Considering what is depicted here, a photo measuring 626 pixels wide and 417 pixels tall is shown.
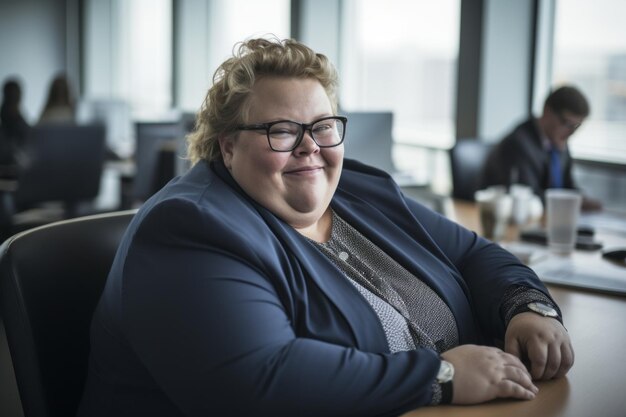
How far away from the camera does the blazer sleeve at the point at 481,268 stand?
4.77 ft

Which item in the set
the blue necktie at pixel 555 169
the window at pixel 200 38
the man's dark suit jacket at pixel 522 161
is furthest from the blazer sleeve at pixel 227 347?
the window at pixel 200 38

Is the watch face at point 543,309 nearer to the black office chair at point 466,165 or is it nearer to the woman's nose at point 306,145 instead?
the woman's nose at point 306,145

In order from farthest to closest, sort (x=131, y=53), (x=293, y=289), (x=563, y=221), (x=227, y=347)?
(x=131, y=53), (x=563, y=221), (x=293, y=289), (x=227, y=347)

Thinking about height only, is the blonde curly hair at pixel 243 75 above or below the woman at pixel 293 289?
above

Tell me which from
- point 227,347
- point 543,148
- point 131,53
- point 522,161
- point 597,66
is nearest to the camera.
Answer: point 227,347


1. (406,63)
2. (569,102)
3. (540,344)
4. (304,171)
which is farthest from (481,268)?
(406,63)

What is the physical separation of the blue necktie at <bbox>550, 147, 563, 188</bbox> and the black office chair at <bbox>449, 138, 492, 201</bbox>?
1.00 feet

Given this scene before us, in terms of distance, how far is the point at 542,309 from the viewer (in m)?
1.34

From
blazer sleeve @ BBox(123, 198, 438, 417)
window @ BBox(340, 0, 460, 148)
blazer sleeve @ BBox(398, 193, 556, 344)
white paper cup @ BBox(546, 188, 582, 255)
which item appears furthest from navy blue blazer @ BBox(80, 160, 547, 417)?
window @ BBox(340, 0, 460, 148)

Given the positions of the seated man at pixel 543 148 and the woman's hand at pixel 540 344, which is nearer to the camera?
the woman's hand at pixel 540 344

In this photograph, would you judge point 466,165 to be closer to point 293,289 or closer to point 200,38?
point 293,289

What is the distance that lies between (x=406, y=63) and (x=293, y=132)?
485cm

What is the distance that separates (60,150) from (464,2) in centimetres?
270

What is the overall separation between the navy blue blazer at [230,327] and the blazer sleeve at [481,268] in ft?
1.09
